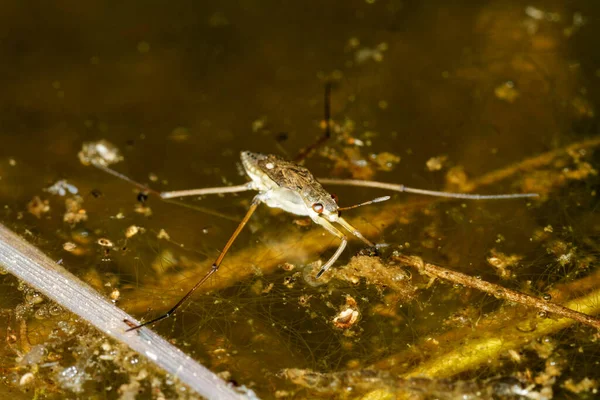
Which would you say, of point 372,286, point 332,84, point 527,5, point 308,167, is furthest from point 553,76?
point 372,286

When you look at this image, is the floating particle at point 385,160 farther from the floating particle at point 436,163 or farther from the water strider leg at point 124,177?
the water strider leg at point 124,177

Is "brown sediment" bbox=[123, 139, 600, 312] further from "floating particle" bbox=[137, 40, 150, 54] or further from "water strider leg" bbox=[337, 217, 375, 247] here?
"floating particle" bbox=[137, 40, 150, 54]

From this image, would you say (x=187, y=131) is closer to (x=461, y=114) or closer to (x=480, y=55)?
(x=461, y=114)

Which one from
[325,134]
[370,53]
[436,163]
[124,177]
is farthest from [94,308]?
[370,53]

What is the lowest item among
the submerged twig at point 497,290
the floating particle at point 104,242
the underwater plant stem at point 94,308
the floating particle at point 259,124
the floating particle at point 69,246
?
the underwater plant stem at point 94,308

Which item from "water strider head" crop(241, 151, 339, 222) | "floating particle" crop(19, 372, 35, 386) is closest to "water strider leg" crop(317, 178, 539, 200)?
"water strider head" crop(241, 151, 339, 222)

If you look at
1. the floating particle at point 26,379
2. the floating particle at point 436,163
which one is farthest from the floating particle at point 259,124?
the floating particle at point 26,379
